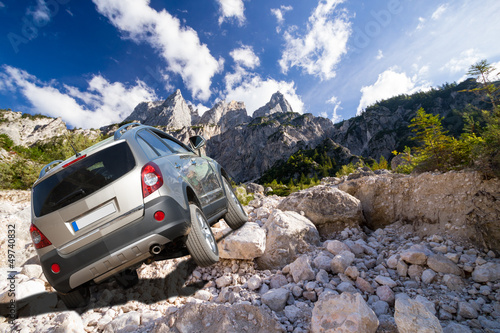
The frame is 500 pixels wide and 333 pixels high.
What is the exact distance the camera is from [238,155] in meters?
115

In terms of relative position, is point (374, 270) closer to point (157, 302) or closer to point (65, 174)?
point (157, 302)

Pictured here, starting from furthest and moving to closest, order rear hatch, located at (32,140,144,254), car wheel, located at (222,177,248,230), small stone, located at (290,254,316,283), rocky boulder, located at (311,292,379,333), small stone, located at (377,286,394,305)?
car wheel, located at (222,177,248,230), small stone, located at (290,254,316,283), rear hatch, located at (32,140,144,254), small stone, located at (377,286,394,305), rocky boulder, located at (311,292,379,333)

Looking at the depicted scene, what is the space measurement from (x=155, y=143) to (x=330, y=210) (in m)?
3.31

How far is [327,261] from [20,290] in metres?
3.76

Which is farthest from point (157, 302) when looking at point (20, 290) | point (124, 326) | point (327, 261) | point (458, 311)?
point (458, 311)

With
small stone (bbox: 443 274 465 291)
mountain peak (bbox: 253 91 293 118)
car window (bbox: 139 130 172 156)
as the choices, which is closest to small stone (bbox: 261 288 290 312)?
small stone (bbox: 443 274 465 291)

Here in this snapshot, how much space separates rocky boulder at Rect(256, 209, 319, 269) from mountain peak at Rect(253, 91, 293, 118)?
152316 millimetres

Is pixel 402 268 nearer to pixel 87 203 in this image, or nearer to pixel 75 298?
pixel 87 203

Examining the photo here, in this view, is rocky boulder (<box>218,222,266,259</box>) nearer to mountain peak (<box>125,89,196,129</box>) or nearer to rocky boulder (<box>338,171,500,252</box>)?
rocky boulder (<box>338,171,500,252</box>)

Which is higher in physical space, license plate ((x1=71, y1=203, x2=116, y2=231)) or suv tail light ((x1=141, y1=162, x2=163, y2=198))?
suv tail light ((x1=141, y1=162, x2=163, y2=198))

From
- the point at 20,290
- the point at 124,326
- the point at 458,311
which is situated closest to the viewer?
the point at 458,311

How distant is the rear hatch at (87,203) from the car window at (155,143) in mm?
576

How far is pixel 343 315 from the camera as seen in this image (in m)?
1.60

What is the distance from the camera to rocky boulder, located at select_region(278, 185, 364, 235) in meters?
4.00
